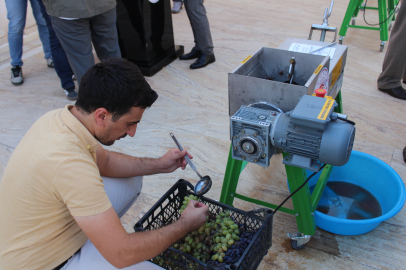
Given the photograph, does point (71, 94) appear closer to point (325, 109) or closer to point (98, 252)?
point (98, 252)

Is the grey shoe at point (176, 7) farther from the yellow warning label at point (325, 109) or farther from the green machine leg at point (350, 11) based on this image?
the yellow warning label at point (325, 109)

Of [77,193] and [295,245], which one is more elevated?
[77,193]

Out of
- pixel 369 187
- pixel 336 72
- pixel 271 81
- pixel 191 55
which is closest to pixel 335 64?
pixel 336 72

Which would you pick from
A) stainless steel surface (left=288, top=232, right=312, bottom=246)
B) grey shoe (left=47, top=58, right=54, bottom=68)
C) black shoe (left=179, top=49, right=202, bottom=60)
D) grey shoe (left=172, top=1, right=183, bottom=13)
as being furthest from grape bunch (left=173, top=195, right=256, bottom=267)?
grey shoe (left=172, top=1, right=183, bottom=13)

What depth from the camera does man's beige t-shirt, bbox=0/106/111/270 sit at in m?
0.94

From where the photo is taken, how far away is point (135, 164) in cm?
145

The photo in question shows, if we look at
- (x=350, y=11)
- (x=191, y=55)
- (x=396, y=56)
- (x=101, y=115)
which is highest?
(x=101, y=115)

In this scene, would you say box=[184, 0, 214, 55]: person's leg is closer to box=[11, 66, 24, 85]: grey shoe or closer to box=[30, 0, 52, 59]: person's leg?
box=[30, 0, 52, 59]: person's leg

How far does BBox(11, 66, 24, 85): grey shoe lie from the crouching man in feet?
7.95

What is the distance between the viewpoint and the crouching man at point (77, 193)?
3.11ft

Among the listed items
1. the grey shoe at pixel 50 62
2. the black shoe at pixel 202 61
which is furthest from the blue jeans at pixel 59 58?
the black shoe at pixel 202 61

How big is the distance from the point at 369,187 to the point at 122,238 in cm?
147

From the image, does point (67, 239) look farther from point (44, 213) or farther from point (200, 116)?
point (200, 116)

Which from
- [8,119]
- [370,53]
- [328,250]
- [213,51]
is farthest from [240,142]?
[370,53]
